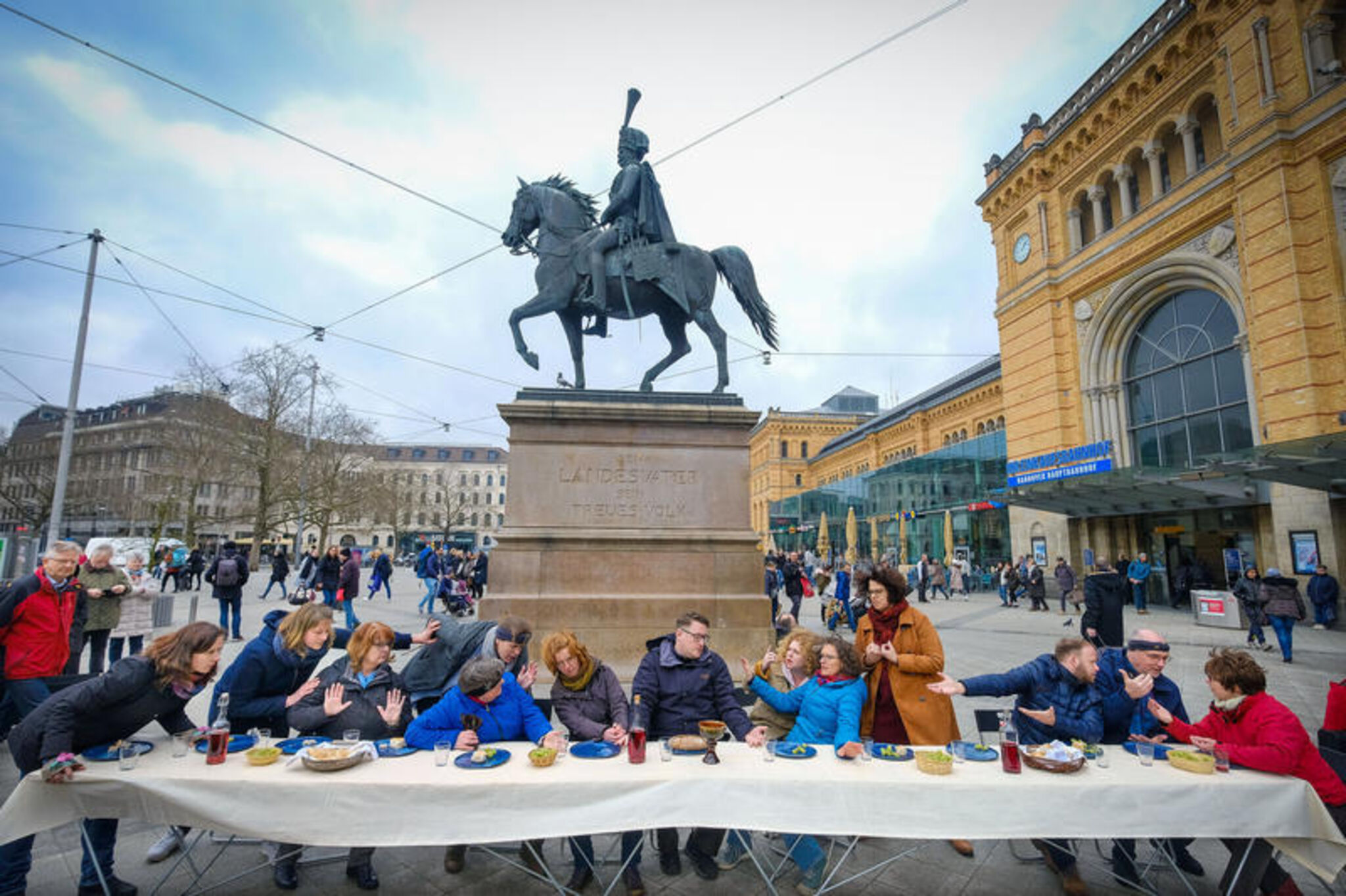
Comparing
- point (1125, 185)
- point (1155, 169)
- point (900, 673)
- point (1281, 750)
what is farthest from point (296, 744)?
point (1125, 185)

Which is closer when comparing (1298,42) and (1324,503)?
(1324,503)

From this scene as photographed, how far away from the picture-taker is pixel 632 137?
9508mm

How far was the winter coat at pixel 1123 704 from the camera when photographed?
13.4 feet

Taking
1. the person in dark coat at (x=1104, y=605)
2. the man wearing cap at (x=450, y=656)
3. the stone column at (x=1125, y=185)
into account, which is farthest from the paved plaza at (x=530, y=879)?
the stone column at (x=1125, y=185)

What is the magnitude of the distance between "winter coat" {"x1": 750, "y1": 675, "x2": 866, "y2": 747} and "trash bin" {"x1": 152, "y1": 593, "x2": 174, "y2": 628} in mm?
14575

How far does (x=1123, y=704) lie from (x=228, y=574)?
1383cm

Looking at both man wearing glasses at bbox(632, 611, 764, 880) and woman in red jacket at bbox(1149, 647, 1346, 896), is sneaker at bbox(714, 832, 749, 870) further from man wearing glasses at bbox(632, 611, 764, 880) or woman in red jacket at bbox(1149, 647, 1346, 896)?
woman in red jacket at bbox(1149, 647, 1346, 896)

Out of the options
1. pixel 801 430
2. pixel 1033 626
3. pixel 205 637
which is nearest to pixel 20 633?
pixel 205 637

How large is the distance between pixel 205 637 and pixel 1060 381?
27172 mm

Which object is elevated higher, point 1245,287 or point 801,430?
point 801,430

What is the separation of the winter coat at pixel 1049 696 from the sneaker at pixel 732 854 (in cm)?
169

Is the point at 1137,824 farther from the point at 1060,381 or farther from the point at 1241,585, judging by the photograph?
the point at 1060,381

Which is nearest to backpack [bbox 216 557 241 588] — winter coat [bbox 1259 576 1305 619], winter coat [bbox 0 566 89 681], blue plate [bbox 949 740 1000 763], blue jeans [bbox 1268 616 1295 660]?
winter coat [bbox 0 566 89 681]

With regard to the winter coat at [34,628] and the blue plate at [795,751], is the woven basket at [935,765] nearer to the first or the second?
the blue plate at [795,751]
